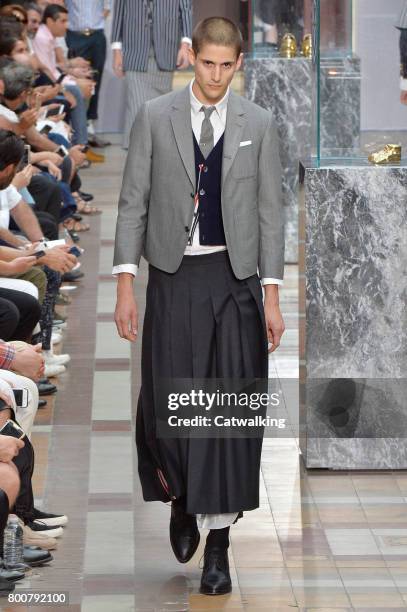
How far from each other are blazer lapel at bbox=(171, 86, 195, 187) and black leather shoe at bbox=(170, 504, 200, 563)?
43.2 inches

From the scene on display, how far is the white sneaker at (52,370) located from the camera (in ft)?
24.6

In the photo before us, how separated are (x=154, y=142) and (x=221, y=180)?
258 mm

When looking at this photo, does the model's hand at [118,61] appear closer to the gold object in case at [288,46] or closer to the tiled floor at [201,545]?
the gold object in case at [288,46]

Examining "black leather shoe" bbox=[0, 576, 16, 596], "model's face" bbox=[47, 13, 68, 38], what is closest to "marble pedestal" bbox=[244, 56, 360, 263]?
"model's face" bbox=[47, 13, 68, 38]

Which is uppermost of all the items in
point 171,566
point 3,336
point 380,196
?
point 380,196

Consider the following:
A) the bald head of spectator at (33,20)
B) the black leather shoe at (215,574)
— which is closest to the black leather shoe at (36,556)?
the black leather shoe at (215,574)

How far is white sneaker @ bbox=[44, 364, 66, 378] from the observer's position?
24.6 ft

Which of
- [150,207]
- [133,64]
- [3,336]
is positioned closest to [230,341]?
[150,207]

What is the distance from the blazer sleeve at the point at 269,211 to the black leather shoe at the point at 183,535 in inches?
33.1

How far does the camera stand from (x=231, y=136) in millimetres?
4762

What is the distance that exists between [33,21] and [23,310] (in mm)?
7173

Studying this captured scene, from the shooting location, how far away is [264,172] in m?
4.81

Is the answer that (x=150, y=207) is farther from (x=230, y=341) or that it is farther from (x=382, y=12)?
(x=382, y=12)

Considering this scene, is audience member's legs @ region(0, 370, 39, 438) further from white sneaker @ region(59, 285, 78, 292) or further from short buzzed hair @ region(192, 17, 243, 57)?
white sneaker @ region(59, 285, 78, 292)
